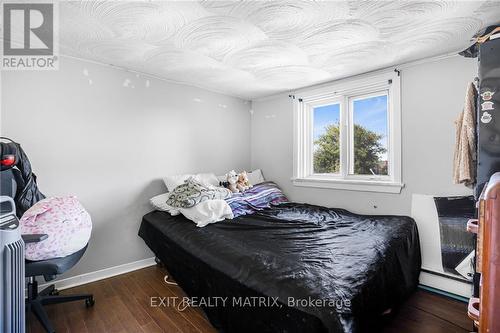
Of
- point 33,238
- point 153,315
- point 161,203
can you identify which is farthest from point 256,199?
point 33,238

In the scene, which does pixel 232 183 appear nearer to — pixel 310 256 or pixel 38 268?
pixel 310 256

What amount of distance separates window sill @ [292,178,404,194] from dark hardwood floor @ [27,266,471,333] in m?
0.97

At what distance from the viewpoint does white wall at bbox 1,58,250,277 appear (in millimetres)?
Result: 2078

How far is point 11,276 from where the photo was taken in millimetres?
1106

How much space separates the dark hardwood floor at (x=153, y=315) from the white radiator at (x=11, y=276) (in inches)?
27.5

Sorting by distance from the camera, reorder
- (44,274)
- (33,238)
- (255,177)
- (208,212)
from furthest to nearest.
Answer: (255,177) → (208,212) → (44,274) → (33,238)

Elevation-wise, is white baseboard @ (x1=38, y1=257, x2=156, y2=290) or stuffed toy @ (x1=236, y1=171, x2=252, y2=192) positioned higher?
stuffed toy @ (x1=236, y1=171, x2=252, y2=192)

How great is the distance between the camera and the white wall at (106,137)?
208cm

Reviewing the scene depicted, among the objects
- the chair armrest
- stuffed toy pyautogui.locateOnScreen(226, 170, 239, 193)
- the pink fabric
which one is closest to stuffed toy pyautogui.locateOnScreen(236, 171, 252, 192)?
stuffed toy pyautogui.locateOnScreen(226, 170, 239, 193)

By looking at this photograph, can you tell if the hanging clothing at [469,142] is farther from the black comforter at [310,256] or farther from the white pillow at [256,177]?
the white pillow at [256,177]

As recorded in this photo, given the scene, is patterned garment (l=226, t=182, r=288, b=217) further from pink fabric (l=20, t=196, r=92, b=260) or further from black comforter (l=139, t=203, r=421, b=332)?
pink fabric (l=20, t=196, r=92, b=260)

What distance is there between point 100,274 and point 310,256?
2.18 metres

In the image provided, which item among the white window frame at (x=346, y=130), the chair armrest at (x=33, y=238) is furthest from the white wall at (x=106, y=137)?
the white window frame at (x=346, y=130)

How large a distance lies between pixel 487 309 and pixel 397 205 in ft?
4.69
